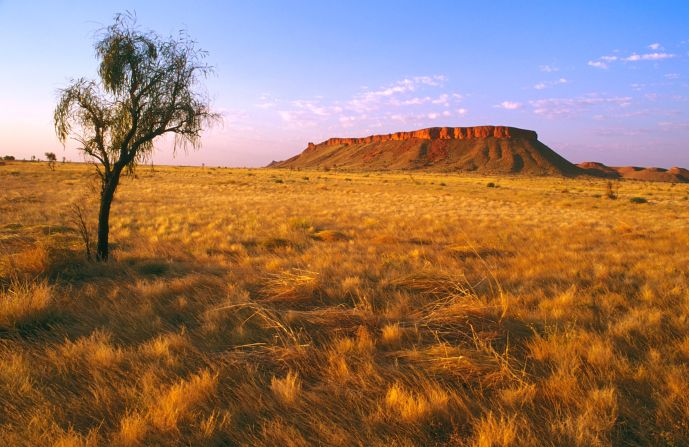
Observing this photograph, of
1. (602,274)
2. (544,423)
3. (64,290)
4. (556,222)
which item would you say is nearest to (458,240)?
(602,274)

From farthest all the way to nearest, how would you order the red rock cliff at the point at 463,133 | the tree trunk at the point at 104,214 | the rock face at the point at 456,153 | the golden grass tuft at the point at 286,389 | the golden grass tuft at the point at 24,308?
the red rock cliff at the point at 463,133 < the rock face at the point at 456,153 < the tree trunk at the point at 104,214 < the golden grass tuft at the point at 24,308 < the golden grass tuft at the point at 286,389

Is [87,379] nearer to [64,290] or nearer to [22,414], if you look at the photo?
[22,414]

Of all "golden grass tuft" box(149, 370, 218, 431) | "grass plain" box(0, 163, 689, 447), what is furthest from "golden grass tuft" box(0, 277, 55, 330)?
"golden grass tuft" box(149, 370, 218, 431)

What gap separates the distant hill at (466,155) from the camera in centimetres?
12606

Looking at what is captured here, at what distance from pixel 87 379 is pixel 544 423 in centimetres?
383

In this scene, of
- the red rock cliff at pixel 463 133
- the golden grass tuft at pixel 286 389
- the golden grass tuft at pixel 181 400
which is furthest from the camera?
the red rock cliff at pixel 463 133

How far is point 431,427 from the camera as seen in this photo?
266 cm

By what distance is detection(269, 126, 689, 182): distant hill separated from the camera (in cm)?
12606

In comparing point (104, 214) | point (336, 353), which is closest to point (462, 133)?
point (104, 214)

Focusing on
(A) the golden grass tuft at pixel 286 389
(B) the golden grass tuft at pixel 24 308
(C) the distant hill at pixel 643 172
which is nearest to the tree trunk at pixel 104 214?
(B) the golden grass tuft at pixel 24 308

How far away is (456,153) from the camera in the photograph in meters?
147

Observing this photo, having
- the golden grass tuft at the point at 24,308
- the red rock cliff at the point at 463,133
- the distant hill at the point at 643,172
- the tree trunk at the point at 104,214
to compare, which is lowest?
the golden grass tuft at the point at 24,308

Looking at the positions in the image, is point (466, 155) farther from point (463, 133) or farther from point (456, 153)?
point (463, 133)

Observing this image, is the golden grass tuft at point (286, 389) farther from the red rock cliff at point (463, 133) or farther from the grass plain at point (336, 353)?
the red rock cliff at point (463, 133)
